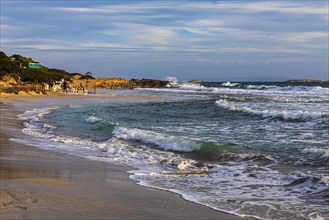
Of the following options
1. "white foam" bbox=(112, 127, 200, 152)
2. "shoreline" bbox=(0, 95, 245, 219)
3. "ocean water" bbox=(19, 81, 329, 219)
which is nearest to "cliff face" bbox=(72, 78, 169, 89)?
"ocean water" bbox=(19, 81, 329, 219)

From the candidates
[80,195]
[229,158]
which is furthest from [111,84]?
[80,195]

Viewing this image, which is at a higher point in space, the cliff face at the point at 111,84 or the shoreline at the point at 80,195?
the cliff face at the point at 111,84

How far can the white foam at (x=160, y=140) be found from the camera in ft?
45.2

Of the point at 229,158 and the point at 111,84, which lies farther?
the point at 111,84

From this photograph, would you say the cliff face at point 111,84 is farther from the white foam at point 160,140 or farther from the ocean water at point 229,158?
the white foam at point 160,140

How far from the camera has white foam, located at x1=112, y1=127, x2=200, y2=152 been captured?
1379 cm

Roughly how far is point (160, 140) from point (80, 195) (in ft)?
26.0

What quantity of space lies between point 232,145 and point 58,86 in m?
60.0

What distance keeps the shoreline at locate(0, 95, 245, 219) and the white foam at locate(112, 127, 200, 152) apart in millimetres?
3280

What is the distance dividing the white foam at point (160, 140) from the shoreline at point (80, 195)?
3.28 m

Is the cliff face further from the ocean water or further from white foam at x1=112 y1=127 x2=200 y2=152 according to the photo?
white foam at x1=112 y1=127 x2=200 y2=152

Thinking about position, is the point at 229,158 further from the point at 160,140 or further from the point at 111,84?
the point at 111,84

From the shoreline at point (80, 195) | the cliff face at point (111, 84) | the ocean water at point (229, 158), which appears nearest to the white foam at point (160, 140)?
the ocean water at point (229, 158)

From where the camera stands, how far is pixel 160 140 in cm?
1509
